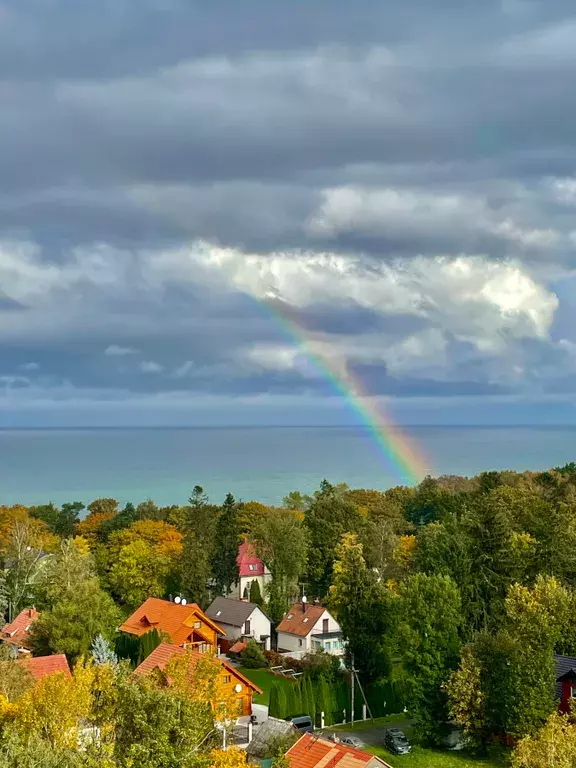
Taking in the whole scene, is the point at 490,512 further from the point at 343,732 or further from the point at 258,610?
the point at 258,610

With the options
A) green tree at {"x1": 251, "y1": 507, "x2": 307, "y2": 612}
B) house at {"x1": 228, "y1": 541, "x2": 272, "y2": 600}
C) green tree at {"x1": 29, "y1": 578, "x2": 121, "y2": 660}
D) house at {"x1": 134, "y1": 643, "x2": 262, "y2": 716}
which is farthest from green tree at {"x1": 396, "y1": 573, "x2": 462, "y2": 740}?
house at {"x1": 228, "y1": 541, "x2": 272, "y2": 600}

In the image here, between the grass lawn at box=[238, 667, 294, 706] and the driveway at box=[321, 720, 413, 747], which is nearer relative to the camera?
the driveway at box=[321, 720, 413, 747]

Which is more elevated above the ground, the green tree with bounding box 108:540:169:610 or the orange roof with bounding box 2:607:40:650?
the green tree with bounding box 108:540:169:610

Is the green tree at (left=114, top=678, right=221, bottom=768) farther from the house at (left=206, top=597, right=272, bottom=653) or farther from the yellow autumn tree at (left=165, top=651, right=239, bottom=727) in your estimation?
the house at (left=206, top=597, right=272, bottom=653)

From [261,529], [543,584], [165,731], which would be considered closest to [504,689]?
[543,584]

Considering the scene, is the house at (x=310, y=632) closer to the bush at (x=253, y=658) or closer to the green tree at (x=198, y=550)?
the bush at (x=253, y=658)

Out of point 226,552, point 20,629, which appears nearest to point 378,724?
point 20,629
